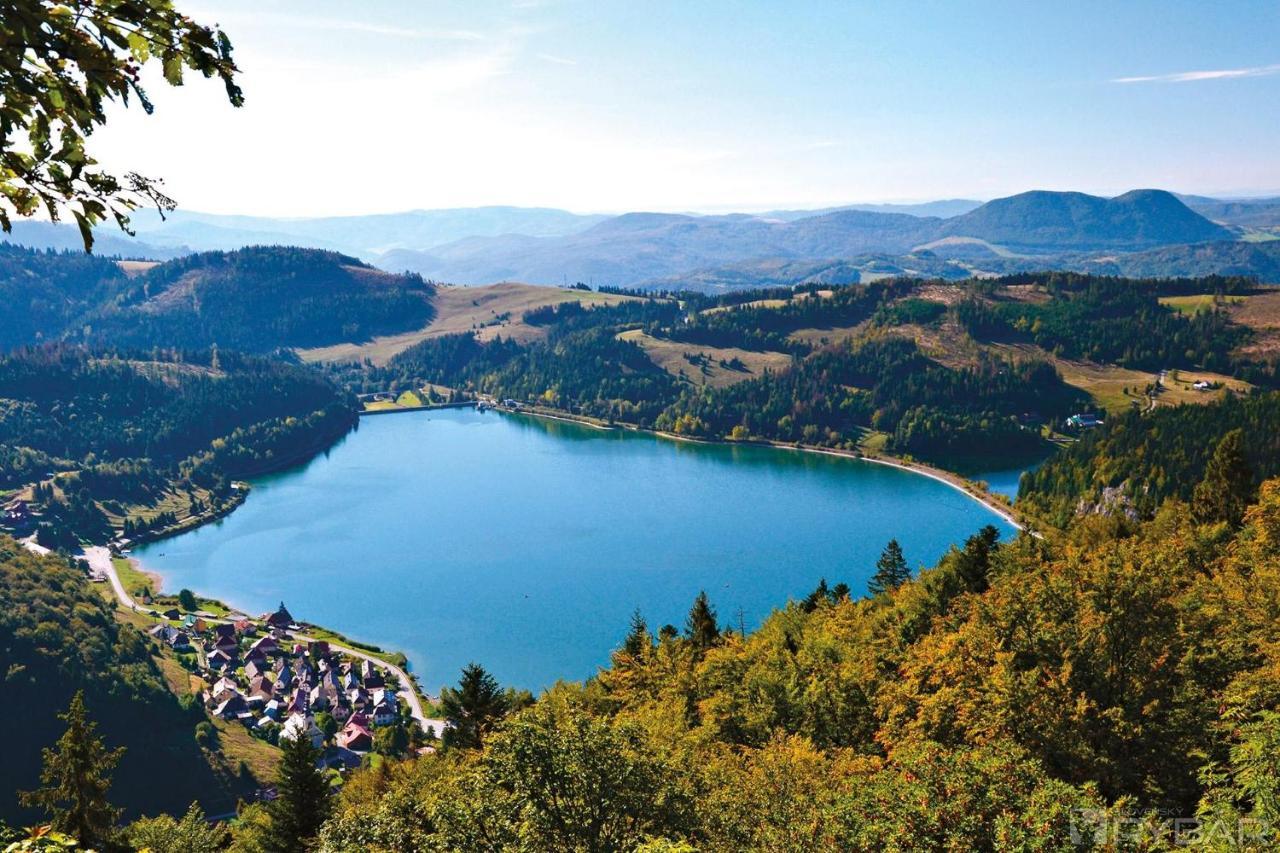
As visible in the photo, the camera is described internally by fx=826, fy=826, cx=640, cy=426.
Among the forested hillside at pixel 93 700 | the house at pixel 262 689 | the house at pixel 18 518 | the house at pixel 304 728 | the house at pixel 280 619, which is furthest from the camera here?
the house at pixel 18 518

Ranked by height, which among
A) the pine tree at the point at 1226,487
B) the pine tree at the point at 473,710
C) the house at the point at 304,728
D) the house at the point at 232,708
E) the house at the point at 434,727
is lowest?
the house at the point at 232,708

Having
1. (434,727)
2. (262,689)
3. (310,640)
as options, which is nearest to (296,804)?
(434,727)

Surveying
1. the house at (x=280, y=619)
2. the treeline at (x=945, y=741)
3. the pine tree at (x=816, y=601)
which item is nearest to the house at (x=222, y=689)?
the house at (x=280, y=619)

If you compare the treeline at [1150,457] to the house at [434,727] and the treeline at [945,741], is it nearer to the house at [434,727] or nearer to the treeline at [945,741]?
the treeline at [945,741]

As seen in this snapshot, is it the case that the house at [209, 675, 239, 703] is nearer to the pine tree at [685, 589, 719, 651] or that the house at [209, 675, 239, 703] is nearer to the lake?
the lake

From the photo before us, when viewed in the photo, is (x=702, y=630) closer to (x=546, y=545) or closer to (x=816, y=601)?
(x=816, y=601)

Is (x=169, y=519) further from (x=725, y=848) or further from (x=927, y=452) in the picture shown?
(x=725, y=848)
